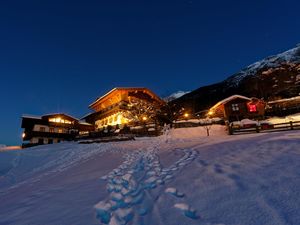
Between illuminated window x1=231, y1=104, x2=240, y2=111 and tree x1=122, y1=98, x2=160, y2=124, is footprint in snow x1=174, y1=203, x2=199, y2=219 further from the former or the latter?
illuminated window x1=231, y1=104, x2=240, y2=111

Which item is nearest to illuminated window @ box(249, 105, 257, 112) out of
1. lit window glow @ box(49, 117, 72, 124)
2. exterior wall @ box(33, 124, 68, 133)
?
lit window glow @ box(49, 117, 72, 124)

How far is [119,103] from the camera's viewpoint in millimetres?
33250

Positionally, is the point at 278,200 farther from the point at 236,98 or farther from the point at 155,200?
the point at 236,98

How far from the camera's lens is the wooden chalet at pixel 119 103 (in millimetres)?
33156

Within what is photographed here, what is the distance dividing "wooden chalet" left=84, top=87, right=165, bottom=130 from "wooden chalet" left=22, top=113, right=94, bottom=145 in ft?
21.4

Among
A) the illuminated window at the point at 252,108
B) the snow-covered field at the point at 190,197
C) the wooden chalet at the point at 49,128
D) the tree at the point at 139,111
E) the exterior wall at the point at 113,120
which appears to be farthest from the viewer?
the wooden chalet at the point at 49,128

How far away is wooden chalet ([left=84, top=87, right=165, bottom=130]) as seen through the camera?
33.2 meters

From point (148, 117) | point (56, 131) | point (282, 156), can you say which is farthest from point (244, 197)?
point (56, 131)

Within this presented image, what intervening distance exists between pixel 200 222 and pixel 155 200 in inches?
51.2

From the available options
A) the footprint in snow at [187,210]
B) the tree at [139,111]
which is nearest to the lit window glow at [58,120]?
the tree at [139,111]

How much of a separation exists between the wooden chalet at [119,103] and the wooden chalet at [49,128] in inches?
257

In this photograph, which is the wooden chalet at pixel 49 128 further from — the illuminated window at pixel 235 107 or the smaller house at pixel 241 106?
the illuminated window at pixel 235 107

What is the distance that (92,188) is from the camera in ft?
16.7

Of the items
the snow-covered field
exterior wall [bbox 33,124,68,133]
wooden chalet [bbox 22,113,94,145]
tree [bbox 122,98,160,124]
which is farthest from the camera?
exterior wall [bbox 33,124,68,133]
